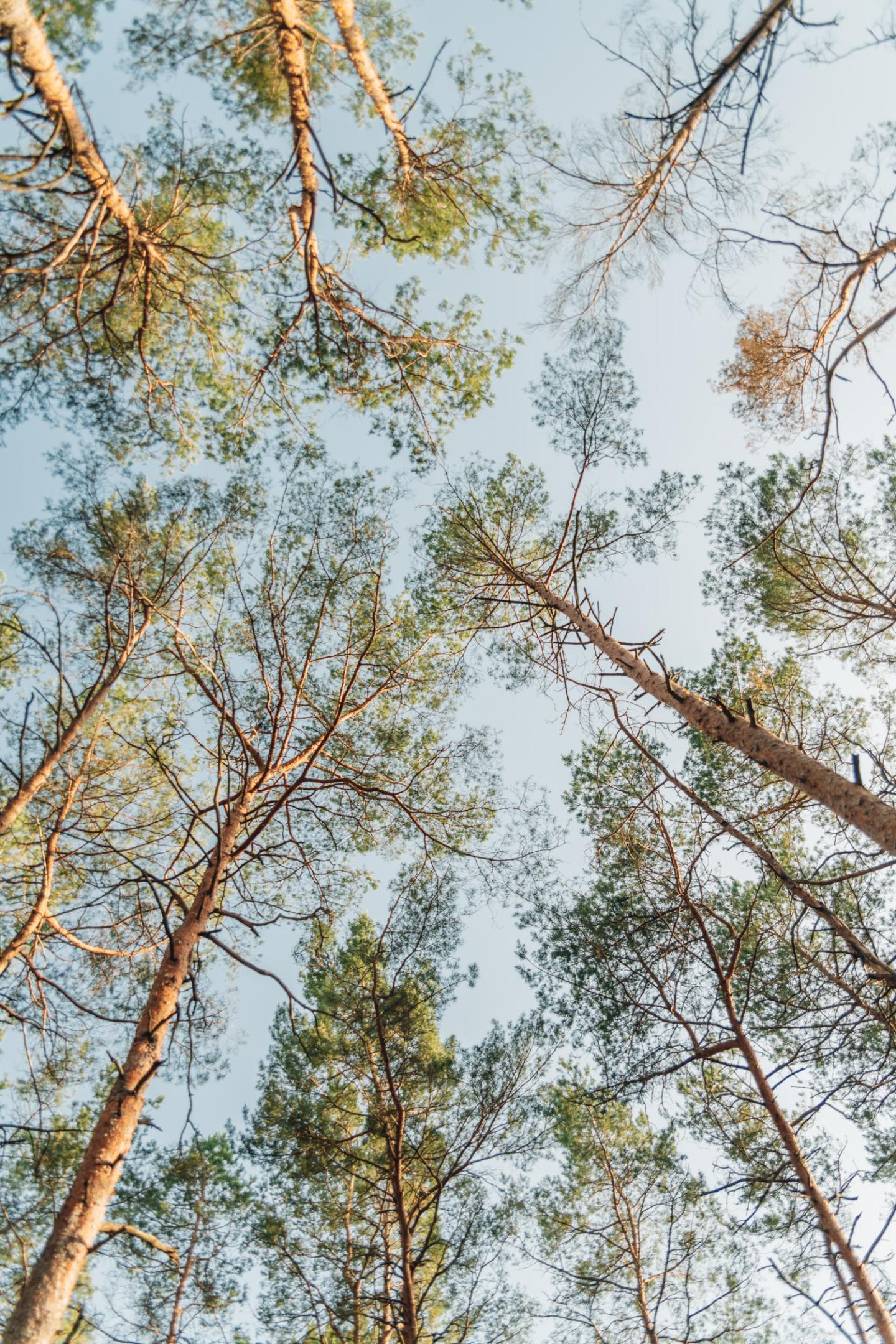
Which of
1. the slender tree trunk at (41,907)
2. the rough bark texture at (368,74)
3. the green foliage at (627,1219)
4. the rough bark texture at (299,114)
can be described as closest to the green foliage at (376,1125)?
the green foliage at (627,1219)

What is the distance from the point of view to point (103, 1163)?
7.67 feet

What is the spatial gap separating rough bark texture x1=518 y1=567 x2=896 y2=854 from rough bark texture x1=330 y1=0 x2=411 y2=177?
4.27m

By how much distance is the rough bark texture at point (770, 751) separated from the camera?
3090 millimetres

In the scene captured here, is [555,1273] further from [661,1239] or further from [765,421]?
[765,421]

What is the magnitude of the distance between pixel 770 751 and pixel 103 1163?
150 inches

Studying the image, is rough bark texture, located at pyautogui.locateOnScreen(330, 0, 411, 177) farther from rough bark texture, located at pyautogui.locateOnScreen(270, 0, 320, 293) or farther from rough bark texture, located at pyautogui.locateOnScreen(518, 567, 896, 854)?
rough bark texture, located at pyautogui.locateOnScreen(518, 567, 896, 854)

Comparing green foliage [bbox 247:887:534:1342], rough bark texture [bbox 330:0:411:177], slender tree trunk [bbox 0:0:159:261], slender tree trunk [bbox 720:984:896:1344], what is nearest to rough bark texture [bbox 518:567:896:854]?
slender tree trunk [bbox 720:984:896:1344]

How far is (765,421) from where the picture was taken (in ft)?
20.3

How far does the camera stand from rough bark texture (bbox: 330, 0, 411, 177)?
4.34 meters

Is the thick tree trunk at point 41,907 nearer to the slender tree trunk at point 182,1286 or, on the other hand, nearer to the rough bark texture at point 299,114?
the rough bark texture at point 299,114

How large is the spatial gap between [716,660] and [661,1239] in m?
7.13

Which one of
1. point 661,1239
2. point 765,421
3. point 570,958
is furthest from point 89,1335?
point 765,421

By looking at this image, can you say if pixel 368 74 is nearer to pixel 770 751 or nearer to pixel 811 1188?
pixel 770 751

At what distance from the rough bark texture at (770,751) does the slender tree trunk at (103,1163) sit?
3281 mm
